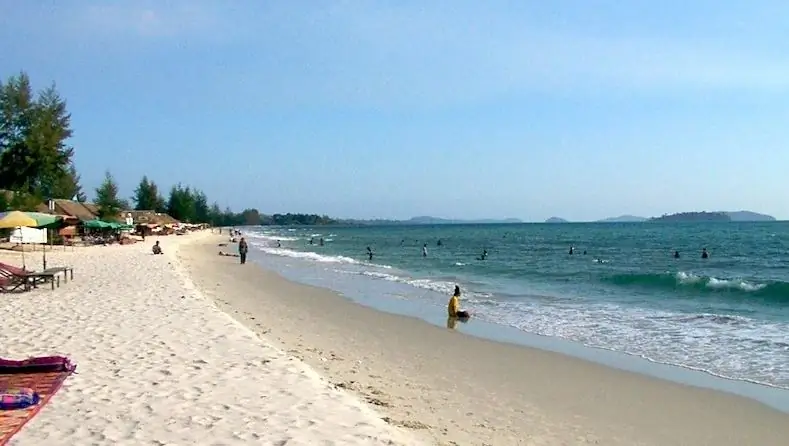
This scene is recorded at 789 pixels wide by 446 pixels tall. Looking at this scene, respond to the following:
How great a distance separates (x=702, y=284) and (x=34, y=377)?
2495cm

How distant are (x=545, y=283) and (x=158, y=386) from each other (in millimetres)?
22102

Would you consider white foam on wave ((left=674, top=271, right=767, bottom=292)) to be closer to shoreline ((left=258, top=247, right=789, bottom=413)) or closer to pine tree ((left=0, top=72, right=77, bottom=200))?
shoreline ((left=258, top=247, right=789, bottom=413))

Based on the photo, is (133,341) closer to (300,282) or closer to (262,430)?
(262,430)

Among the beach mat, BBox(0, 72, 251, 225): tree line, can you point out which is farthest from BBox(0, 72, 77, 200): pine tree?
the beach mat

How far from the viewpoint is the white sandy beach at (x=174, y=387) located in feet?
18.5

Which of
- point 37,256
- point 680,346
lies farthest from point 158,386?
point 37,256

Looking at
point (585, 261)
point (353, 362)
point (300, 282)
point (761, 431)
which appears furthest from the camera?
point (585, 261)

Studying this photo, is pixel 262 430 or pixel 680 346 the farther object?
pixel 680 346

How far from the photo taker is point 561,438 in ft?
22.5

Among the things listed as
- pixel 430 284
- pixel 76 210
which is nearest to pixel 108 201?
pixel 76 210

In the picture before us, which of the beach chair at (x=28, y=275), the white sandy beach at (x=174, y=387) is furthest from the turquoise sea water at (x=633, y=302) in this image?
the beach chair at (x=28, y=275)

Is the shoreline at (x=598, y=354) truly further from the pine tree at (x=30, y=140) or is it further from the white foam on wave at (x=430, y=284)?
the pine tree at (x=30, y=140)

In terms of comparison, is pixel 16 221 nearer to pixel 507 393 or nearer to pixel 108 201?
pixel 507 393

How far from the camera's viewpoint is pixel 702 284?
86.9 feet
